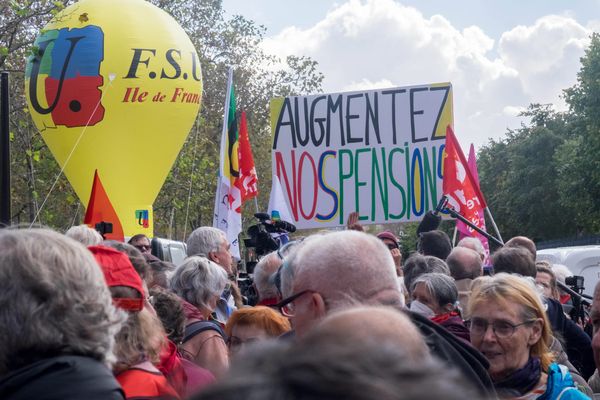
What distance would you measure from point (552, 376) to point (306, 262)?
1.24 meters

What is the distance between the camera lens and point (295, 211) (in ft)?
36.8

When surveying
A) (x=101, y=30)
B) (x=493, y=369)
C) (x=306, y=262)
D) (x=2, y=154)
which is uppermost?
(x=101, y=30)

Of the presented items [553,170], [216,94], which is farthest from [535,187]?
[216,94]

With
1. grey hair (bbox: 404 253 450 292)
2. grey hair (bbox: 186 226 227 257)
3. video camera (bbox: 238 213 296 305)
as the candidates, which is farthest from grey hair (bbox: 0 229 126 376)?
video camera (bbox: 238 213 296 305)

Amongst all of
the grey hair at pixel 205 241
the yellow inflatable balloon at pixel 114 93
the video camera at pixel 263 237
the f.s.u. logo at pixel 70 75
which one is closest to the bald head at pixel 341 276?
the grey hair at pixel 205 241

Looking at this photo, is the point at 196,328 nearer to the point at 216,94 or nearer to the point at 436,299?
the point at 436,299

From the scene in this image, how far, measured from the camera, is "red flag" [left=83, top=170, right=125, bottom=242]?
8.27 meters

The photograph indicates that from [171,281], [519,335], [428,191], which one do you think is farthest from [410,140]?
[519,335]

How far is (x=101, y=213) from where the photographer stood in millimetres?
8406

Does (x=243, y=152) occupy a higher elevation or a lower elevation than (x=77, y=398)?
higher

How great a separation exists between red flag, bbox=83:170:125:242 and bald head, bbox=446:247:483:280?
312cm

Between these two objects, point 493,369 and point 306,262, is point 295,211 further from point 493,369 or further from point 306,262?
point 306,262

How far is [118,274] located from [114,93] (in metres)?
11.8

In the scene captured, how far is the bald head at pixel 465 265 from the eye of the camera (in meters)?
6.67
